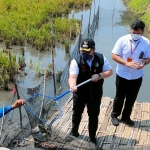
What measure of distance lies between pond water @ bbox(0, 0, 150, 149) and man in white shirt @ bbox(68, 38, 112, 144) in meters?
3.29

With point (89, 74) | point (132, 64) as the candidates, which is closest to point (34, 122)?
point (89, 74)

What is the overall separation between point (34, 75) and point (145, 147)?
448 cm

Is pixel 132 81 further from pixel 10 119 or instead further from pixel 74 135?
pixel 10 119

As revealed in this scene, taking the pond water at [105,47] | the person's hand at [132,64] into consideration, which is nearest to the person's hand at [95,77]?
the person's hand at [132,64]

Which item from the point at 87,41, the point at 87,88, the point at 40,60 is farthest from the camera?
the point at 40,60

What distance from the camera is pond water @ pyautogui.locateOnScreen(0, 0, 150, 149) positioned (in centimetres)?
709

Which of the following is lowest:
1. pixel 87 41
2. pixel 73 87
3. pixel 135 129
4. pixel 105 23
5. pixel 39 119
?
pixel 105 23

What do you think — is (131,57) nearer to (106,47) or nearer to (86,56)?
(86,56)

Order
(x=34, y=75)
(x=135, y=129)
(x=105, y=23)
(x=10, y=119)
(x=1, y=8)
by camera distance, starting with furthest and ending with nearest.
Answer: (x=105, y=23)
(x=1, y=8)
(x=34, y=75)
(x=10, y=119)
(x=135, y=129)

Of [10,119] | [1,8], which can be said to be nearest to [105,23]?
[1,8]

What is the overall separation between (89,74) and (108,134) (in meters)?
1.11

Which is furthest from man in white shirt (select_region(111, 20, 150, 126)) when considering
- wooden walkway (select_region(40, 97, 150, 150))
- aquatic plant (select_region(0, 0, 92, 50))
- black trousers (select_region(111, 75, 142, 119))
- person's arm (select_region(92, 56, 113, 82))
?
aquatic plant (select_region(0, 0, 92, 50))

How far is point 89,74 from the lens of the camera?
10.6 feet

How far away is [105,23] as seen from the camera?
13.7m
